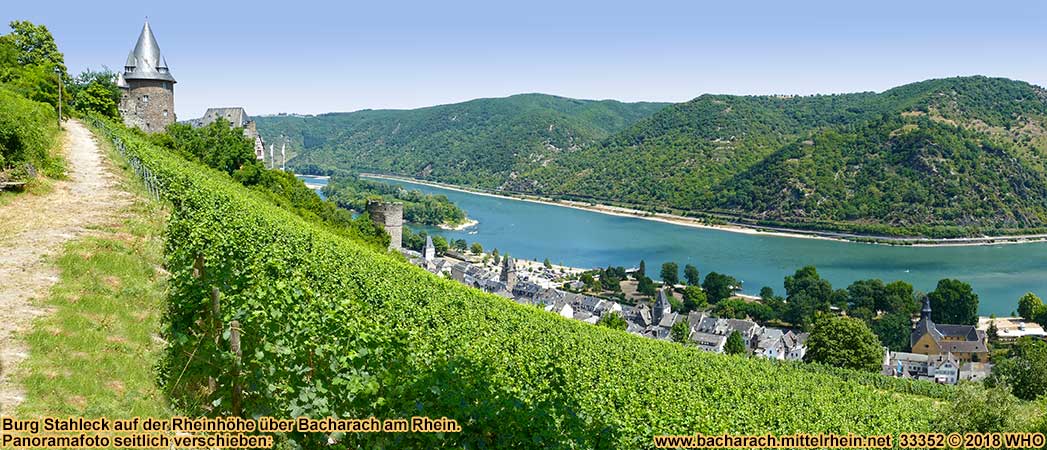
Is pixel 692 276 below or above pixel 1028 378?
below

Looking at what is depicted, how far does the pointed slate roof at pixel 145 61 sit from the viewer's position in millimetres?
31281

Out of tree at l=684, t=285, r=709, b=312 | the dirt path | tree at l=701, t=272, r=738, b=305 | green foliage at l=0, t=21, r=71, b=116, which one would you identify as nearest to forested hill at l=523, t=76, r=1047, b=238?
tree at l=701, t=272, r=738, b=305

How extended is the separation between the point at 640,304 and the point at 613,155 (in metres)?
104

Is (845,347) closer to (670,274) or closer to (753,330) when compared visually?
(753,330)

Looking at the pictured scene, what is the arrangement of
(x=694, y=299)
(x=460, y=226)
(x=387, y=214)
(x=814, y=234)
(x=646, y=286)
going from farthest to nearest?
1. (x=460, y=226)
2. (x=814, y=234)
3. (x=646, y=286)
4. (x=694, y=299)
5. (x=387, y=214)

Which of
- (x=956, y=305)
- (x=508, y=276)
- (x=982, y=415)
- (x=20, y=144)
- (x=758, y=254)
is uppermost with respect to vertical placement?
(x=20, y=144)

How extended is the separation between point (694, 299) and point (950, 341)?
58.9 ft

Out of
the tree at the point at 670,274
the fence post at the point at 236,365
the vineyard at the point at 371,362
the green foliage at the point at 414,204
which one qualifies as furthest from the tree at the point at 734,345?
the green foliage at the point at 414,204

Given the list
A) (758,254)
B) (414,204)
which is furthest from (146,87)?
(414,204)

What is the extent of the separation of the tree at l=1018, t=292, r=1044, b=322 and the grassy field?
192 ft

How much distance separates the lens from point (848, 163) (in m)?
116

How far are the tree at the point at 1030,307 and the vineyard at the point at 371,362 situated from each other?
1861 inches

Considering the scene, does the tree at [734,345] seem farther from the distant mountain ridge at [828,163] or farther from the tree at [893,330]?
the distant mountain ridge at [828,163]

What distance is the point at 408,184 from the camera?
551ft
